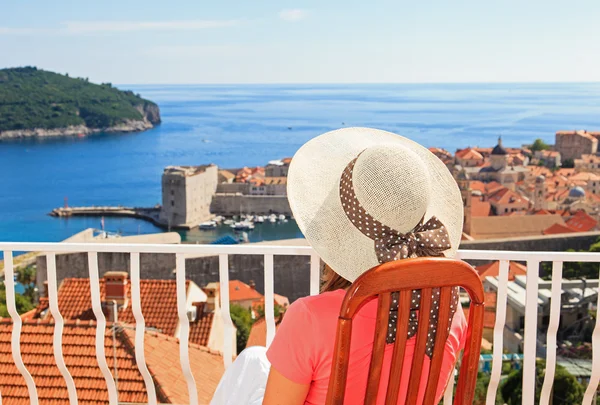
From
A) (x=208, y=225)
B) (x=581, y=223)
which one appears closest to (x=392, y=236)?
(x=581, y=223)

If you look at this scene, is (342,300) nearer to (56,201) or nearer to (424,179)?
(424,179)

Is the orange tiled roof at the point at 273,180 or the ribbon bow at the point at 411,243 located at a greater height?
the ribbon bow at the point at 411,243

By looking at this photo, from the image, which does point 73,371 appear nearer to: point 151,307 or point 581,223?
point 151,307

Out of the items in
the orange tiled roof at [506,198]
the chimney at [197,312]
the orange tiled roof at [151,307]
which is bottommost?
the orange tiled roof at [506,198]

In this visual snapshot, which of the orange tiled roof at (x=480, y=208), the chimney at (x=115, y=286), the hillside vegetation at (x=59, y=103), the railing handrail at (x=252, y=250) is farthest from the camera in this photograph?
the hillside vegetation at (x=59, y=103)

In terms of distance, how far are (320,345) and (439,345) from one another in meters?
0.14

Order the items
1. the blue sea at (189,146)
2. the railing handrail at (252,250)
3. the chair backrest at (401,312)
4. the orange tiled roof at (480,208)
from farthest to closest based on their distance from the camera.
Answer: the blue sea at (189,146) < the orange tiled roof at (480,208) < the railing handrail at (252,250) < the chair backrest at (401,312)

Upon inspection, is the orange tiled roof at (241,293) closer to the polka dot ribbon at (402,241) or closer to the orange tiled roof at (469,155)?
the polka dot ribbon at (402,241)

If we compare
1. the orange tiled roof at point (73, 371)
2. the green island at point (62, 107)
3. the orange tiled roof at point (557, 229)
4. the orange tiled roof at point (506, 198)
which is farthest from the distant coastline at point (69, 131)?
the orange tiled roof at point (73, 371)

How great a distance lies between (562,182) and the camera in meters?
37.5

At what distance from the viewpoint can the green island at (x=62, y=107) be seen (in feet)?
217

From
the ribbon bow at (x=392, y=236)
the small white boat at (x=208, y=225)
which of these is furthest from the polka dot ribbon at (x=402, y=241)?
the small white boat at (x=208, y=225)

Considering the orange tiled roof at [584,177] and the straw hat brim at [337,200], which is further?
the orange tiled roof at [584,177]

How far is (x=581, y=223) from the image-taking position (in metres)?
27.0
